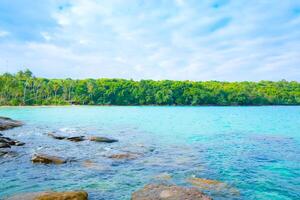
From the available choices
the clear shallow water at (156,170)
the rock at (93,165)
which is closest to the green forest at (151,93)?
the clear shallow water at (156,170)

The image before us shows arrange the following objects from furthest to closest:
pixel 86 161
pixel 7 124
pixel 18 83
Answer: pixel 18 83, pixel 7 124, pixel 86 161

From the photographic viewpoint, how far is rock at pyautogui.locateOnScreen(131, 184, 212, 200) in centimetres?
1045

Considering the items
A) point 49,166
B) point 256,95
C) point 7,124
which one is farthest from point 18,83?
point 49,166

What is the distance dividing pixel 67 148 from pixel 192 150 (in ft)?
30.3

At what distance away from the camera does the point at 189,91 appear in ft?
495

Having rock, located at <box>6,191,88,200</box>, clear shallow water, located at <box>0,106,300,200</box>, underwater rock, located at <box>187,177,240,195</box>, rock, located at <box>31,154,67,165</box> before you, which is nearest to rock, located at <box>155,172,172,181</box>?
clear shallow water, located at <box>0,106,300,200</box>

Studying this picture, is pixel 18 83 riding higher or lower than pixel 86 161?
higher

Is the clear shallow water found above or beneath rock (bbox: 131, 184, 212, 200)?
beneath

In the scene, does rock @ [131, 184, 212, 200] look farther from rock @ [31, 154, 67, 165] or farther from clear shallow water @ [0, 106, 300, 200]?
rock @ [31, 154, 67, 165]

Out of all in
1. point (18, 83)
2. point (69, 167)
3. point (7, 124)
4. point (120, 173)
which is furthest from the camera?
A: point (18, 83)

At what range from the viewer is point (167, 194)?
35.2 ft

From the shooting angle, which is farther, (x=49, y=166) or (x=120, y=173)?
(x=49, y=166)

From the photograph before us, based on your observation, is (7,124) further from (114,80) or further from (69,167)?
(114,80)

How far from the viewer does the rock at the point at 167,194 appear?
412 inches
